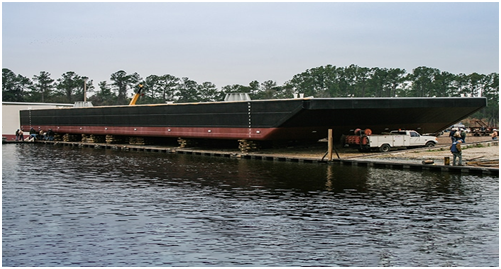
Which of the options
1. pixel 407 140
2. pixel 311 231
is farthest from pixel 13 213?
pixel 407 140

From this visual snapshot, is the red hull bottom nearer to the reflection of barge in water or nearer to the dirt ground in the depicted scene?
the reflection of barge in water

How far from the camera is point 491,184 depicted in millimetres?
25750

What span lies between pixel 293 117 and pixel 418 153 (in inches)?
337

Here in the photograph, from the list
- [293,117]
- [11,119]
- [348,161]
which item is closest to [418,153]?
[348,161]

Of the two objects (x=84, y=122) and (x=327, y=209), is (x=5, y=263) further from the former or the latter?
(x=84, y=122)

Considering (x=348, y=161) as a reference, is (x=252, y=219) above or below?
below

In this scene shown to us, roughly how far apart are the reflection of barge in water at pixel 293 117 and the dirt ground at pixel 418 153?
56.8 inches

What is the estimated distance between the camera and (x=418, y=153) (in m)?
38.1

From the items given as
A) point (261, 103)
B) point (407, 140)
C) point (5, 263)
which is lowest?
point (5, 263)

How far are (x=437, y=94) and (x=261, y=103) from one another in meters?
83.0

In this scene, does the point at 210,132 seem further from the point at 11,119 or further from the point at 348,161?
the point at 11,119

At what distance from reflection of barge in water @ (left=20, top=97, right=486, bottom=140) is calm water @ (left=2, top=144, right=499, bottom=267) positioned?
8.21 metres

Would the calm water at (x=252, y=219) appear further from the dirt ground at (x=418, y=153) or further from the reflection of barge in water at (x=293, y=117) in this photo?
the reflection of barge in water at (x=293, y=117)

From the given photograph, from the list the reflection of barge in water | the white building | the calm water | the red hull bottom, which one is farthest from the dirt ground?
the white building
